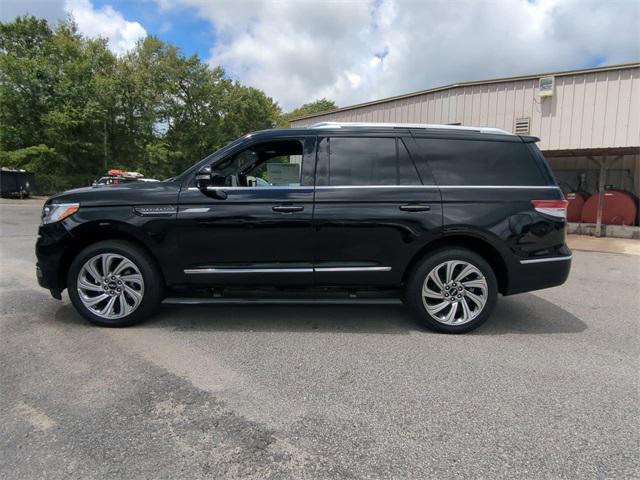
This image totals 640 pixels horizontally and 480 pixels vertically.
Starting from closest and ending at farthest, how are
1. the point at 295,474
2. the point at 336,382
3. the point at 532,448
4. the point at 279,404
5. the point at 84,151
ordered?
the point at 295,474
the point at 532,448
the point at 279,404
the point at 336,382
the point at 84,151

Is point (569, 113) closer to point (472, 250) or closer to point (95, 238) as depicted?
point (472, 250)

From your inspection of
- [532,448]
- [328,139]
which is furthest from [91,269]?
[532,448]

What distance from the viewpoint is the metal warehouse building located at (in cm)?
1239

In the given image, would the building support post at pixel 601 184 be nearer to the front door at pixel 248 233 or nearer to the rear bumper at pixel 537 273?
the rear bumper at pixel 537 273

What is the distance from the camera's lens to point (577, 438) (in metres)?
2.63

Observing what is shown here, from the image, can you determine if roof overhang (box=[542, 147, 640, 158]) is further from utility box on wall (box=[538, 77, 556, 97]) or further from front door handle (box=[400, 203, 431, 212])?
front door handle (box=[400, 203, 431, 212])

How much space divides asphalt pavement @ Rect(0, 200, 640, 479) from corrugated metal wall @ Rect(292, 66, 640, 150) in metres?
9.80

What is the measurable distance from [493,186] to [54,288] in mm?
4458

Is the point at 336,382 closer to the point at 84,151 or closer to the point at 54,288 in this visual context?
the point at 54,288

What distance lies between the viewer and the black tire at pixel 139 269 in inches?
169

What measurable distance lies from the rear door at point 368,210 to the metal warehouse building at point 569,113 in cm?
1017

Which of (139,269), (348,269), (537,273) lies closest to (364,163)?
(348,269)

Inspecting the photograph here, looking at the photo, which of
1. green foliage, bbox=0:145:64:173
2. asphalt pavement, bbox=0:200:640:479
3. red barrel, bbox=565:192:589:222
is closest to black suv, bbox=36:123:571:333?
asphalt pavement, bbox=0:200:640:479

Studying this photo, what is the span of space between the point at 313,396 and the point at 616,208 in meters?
13.5
